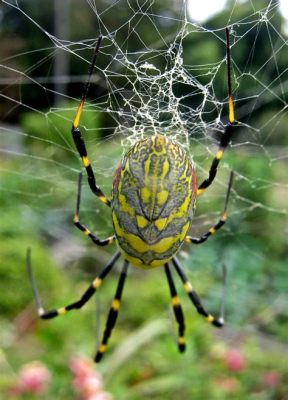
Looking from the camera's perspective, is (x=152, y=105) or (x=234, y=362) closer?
(x=152, y=105)

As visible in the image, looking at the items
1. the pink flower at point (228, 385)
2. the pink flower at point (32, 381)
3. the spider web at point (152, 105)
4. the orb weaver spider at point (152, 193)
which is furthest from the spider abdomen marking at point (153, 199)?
the pink flower at point (228, 385)

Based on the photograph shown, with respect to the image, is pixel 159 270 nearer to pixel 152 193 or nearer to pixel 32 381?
pixel 32 381

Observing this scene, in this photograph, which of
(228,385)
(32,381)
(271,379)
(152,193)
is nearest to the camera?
(152,193)

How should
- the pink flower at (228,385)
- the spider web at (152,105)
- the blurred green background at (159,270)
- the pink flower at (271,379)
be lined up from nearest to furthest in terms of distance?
the spider web at (152,105) → the blurred green background at (159,270) → the pink flower at (228,385) → the pink flower at (271,379)

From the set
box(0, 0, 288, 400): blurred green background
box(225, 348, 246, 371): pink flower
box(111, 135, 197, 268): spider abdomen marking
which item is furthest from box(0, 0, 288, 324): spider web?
box(225, 348, 246, 371): pink flower

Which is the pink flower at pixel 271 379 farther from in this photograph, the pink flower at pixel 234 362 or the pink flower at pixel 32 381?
the pink flower at pixel 32 381

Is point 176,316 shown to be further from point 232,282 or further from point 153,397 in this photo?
point 232,282

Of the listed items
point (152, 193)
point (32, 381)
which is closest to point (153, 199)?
point (152, 193)
